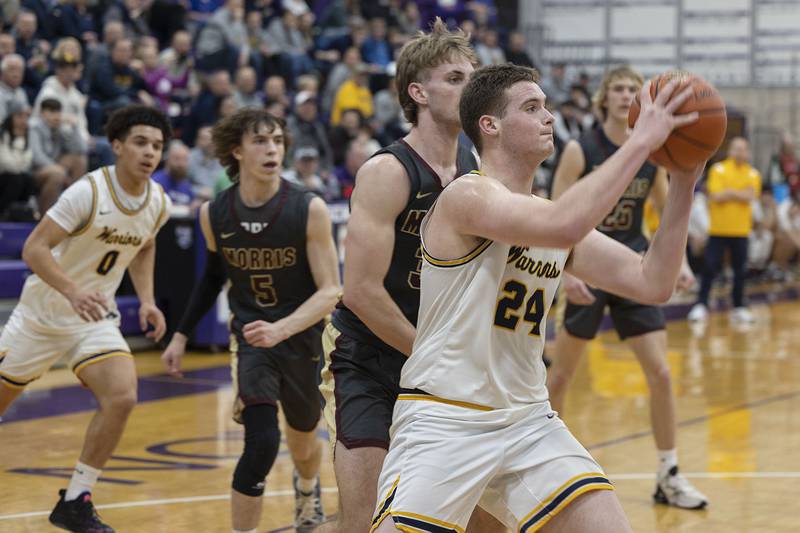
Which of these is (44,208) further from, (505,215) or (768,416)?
(505,215)

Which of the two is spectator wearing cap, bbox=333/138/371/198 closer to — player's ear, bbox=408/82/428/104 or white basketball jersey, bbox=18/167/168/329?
white basketball jersey, bbox=18/167/168/329

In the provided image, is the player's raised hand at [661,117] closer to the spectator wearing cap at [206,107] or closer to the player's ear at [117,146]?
the player's ear at [117,146]

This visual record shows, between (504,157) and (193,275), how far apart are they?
26.5ft

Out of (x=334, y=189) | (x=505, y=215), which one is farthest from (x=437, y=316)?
(x=334, y=189)

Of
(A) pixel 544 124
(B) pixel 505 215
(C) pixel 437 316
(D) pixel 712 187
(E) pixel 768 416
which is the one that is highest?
(A) pixel 544 124

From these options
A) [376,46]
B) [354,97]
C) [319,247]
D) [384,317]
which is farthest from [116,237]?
[376,46]

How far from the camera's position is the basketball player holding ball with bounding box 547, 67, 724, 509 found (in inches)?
236

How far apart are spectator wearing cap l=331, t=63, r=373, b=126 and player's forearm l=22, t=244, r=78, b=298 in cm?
1063

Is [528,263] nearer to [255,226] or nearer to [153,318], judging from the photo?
[255,226]

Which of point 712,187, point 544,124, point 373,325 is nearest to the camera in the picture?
point 544,124

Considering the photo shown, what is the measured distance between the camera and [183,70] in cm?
1447

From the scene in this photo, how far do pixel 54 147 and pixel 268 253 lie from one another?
693 cm

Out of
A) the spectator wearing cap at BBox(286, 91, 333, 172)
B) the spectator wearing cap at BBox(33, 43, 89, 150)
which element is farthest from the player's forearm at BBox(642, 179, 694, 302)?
the spectator wearing cap at BBox(286, 91, 333, 172)

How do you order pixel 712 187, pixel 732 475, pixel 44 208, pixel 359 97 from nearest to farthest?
pixel 732 475 < pixel 44 208 < pixel 712 187 < pixel 359 97
